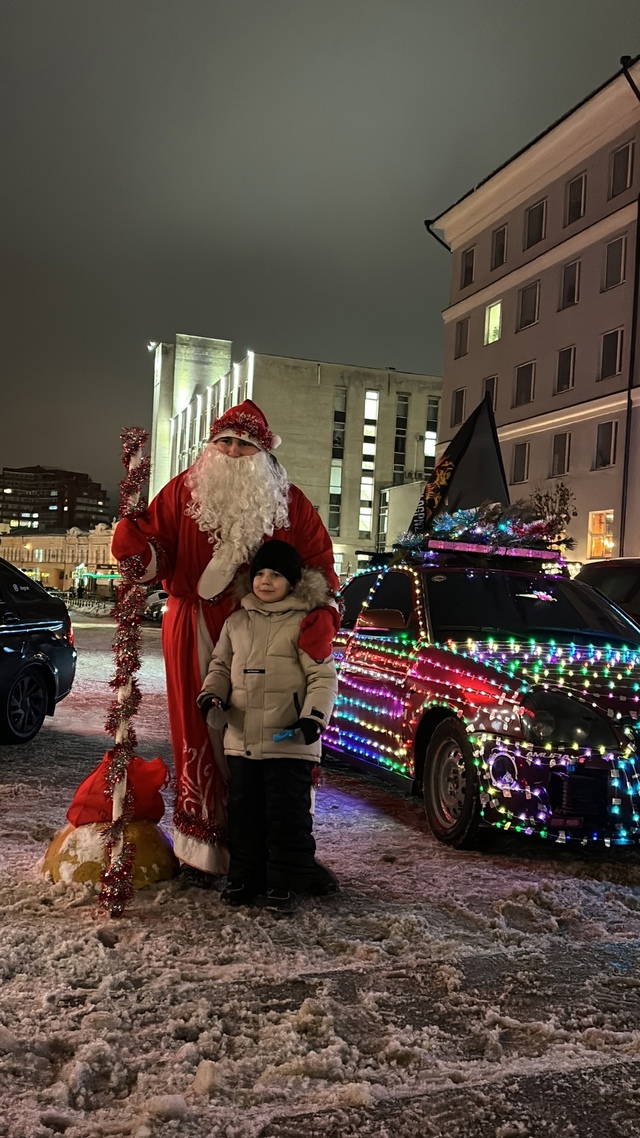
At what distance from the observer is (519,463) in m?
32.2

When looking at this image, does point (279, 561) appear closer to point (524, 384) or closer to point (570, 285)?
point (570, 285)

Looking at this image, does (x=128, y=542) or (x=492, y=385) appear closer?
(x=128, y=542)

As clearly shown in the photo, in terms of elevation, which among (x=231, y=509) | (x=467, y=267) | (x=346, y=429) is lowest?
(x=231, y=509)

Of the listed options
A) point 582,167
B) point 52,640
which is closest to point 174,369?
point 582,167

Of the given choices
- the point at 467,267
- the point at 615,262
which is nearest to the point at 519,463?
the point at 615,262

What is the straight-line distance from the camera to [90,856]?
14.5ft

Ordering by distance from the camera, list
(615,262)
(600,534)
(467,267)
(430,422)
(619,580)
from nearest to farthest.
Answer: (619,580)
(600,534)
(615,262)
(467,267)
(430,422)

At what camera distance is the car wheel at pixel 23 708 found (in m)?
8.20

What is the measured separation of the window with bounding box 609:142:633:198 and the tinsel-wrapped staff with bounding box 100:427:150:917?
26.8 metres

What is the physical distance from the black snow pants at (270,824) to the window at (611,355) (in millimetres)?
25544

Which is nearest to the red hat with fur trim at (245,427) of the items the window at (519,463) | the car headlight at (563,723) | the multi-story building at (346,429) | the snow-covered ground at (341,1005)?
the car headlight at (563,723)

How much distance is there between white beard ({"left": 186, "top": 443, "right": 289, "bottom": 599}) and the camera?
4.56 m

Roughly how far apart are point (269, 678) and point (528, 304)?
30.3 metres

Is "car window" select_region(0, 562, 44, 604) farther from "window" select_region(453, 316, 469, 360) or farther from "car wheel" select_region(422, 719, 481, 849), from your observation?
"window" select_region(453, 316, 469, 360)
